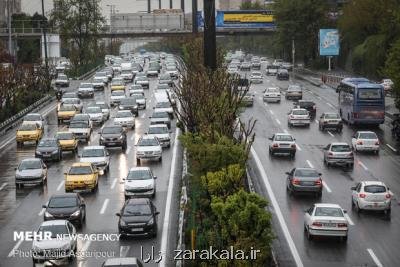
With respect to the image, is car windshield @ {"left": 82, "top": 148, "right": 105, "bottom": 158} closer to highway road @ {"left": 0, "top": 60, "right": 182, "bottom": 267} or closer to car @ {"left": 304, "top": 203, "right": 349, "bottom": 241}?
highway road @ {"left": 0, "top": 60, "right": 182, "bottom": 267}

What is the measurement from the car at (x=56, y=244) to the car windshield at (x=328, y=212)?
8985mm

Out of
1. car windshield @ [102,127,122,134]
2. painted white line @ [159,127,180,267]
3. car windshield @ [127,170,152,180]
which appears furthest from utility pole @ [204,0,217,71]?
car windshield @ [102,127,122,134]

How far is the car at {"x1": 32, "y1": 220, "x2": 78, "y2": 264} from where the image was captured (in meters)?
27.5

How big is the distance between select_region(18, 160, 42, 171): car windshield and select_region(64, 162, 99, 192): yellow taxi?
2.79 m

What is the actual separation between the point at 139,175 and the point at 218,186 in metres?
13.1

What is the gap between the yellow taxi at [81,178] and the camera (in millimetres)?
40094

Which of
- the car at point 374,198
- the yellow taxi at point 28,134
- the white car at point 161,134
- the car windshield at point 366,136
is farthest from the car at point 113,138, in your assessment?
the car at point 374,198

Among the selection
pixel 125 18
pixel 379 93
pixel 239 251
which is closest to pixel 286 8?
pixel 125 18

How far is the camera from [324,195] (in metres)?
39.8

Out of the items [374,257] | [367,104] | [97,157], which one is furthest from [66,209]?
[367,104]

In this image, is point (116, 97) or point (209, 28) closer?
point (209, 28)

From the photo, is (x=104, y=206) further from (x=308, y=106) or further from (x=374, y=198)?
(x=308, y=106)

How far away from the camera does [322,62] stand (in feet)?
435

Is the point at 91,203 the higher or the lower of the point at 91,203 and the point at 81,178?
the lower
